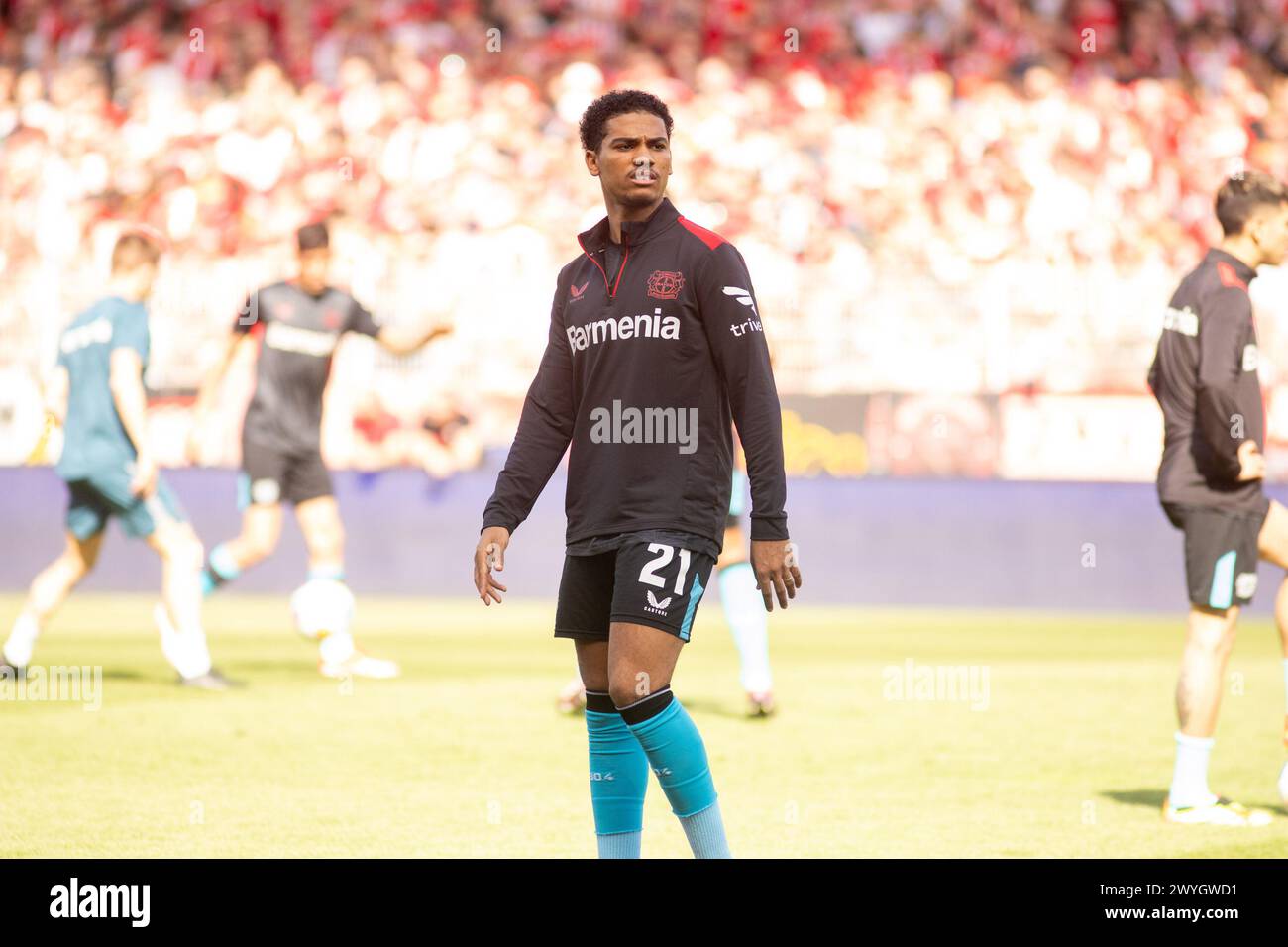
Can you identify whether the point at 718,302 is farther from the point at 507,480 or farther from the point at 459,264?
the point at 459,264

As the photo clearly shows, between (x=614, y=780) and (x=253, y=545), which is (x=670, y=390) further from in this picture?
(x=253, y=545)

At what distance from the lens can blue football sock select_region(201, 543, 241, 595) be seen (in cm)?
1009

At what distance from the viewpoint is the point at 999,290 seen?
14531 mm

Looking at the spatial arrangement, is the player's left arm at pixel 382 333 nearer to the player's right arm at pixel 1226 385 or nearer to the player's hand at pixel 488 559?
the player's right arm at pixel 1226 385

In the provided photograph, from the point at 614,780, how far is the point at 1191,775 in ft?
8.81

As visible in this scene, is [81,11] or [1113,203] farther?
[81,11]

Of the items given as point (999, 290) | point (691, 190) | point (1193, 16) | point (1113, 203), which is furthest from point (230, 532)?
point (1193, 16)

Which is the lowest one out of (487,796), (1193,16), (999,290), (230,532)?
(487,796)

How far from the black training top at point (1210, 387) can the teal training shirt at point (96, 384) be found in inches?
222

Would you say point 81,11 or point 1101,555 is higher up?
point 81,11

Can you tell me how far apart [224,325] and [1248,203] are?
1055 cm

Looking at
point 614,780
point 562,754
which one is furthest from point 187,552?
point 614,780

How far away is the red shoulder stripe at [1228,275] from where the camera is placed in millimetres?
6254

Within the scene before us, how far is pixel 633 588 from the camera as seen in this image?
441 centimetres
